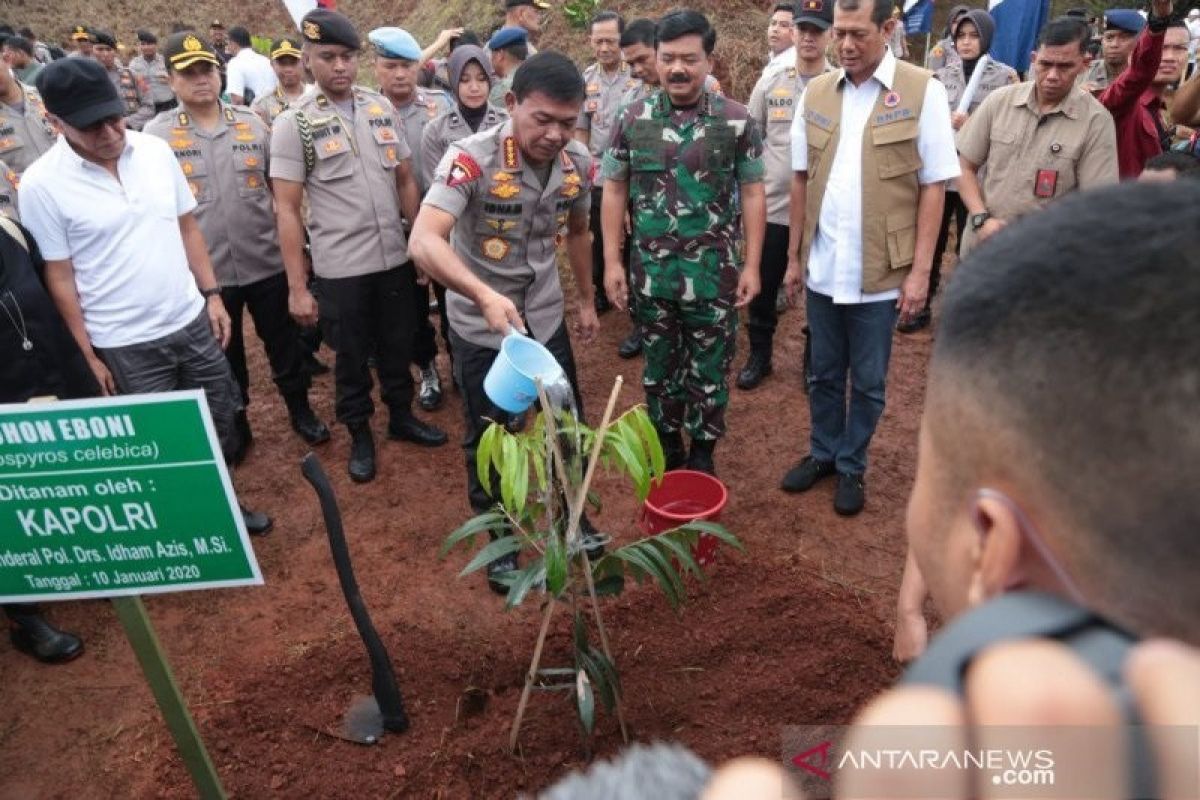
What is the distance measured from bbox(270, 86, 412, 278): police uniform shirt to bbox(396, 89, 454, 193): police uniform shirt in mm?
682

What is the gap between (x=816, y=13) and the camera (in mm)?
4320

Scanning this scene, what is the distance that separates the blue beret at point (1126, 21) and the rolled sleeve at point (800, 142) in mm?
2699

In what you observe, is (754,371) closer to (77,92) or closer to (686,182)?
(686,182)

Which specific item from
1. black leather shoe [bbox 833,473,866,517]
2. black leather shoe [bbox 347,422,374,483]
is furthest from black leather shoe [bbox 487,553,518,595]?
black leather shoe [bbox 833,473,866,517]

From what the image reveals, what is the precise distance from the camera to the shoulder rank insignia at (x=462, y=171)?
291cm

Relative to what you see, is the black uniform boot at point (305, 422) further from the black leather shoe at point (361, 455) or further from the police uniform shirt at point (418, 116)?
the police uniform shirt at point (418, 116)

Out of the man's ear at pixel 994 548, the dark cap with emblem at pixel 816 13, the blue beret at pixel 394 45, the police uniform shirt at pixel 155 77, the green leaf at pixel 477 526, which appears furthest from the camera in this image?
the police uniform shirt at pixel 155 77

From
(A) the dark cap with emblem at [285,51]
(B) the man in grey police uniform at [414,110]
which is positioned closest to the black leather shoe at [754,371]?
(B) the man in grey police uniform at [414,110]

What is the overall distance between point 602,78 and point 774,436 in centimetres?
307

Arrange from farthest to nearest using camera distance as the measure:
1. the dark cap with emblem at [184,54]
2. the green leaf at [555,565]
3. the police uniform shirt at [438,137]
A: the police uniform shirt at [438,137]
the dark cap with emblem at [184,54]
the green leaf at [555,565]

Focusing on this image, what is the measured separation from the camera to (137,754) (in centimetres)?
259

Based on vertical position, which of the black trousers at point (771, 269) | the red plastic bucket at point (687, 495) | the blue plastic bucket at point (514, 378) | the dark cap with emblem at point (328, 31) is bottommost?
the red plastic bucket at point (687, 495)

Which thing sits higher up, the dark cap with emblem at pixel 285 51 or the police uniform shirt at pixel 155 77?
the dark cap with emblem at pixel 285 51

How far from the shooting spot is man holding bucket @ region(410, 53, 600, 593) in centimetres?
278
